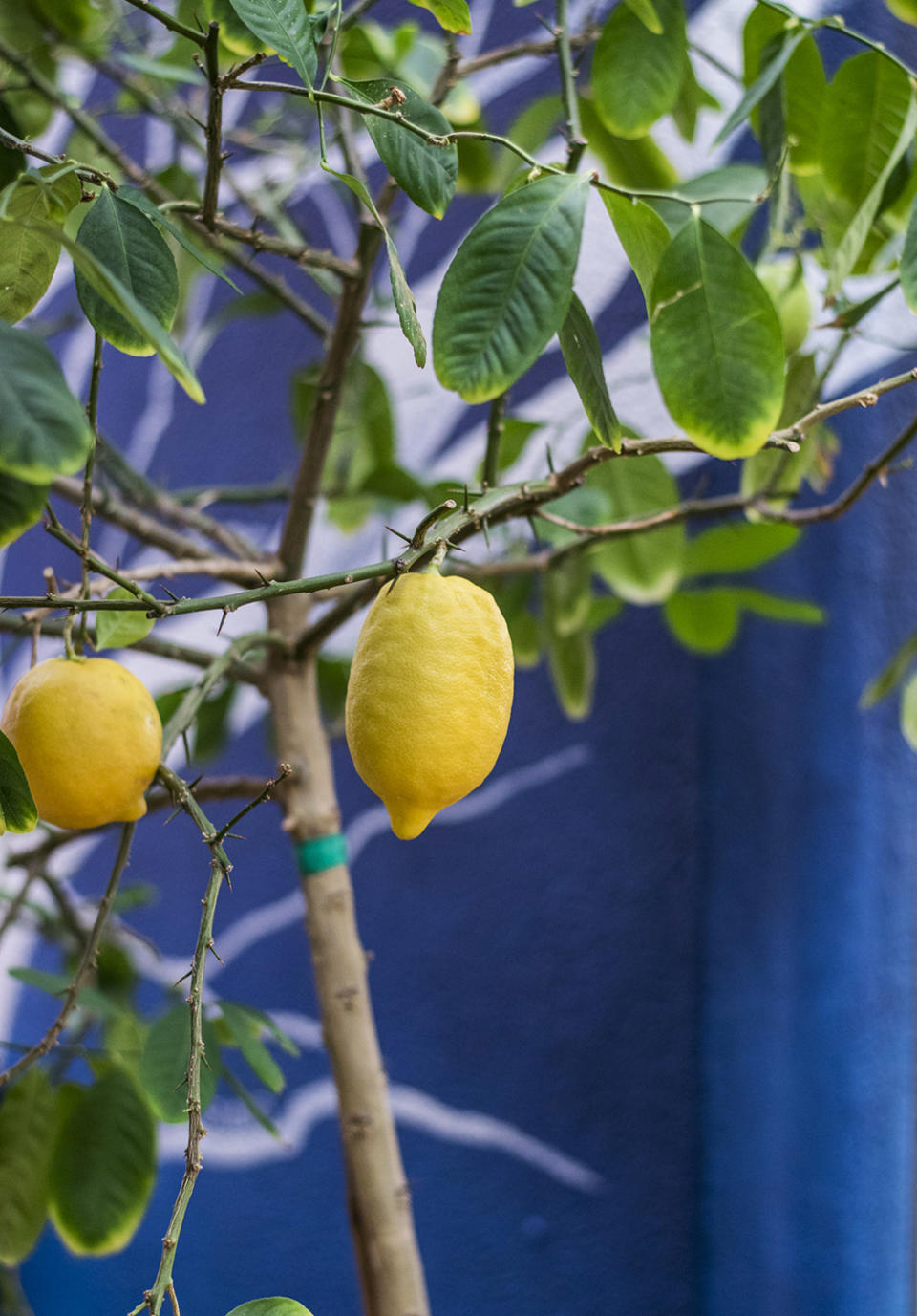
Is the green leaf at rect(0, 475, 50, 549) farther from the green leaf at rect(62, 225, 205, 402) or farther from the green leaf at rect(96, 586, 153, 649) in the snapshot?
the green leaf at rect(96, 586, 153, 649)

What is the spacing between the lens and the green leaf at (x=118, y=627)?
1.36 feet

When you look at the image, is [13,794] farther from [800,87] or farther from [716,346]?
[800,87]

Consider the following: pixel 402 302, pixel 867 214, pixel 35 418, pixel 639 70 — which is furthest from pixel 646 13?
pixel 35 418

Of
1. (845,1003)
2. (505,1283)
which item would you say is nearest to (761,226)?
(845,1003)

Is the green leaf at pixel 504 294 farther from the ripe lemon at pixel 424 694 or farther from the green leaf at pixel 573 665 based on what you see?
the green leaf at pixel 573 665

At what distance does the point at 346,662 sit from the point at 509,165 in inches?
16.9

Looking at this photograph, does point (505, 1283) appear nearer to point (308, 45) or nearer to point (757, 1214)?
point (757, 1214)

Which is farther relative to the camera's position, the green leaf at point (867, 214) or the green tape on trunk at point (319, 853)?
the green tape on trunk at point (319, 853)

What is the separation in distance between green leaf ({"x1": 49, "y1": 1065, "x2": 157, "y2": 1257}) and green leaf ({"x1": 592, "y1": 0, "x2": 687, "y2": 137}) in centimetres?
57

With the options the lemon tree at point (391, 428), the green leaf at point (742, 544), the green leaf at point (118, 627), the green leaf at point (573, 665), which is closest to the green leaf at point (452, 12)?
the lemon tree at point (391, 428)

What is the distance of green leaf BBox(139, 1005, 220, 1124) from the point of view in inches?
19.6

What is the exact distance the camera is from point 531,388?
1.08m

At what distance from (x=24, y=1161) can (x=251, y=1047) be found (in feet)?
0.52

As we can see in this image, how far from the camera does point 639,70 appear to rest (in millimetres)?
476
